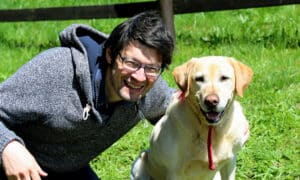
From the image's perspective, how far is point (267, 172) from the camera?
4.79m

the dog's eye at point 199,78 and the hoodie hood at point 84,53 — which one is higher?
the hoodie hood at point 84,53

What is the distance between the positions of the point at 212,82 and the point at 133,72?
0.50 m

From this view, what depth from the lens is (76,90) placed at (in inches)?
140

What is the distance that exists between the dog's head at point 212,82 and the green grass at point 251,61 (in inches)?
51.1

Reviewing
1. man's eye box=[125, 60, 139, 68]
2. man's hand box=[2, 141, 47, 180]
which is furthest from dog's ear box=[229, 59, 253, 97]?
man's hand box=[2, 141, 47, 180]

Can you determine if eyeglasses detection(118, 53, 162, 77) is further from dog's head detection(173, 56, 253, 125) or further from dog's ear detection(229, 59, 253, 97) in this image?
dog's ear detection(229, 59, 253, 97)

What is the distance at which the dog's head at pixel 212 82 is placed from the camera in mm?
3590

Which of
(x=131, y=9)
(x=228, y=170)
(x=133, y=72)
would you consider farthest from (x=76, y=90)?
(x=131, y=9)

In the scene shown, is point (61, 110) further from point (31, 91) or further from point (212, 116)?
point (212, 116)

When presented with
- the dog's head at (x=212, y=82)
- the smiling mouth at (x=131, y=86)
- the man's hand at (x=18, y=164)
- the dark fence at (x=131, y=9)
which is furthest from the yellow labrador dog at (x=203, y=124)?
the dark fence at (x=131, y=9)

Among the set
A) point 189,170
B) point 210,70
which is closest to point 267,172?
point 189,170

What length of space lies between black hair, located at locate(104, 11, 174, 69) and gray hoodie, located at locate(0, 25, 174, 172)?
0.21 meters

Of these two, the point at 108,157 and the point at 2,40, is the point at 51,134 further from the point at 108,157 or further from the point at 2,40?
the point at 2,40

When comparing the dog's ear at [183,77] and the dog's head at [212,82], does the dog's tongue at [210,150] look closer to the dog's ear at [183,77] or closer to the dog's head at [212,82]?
the dog's head at [212,82]
